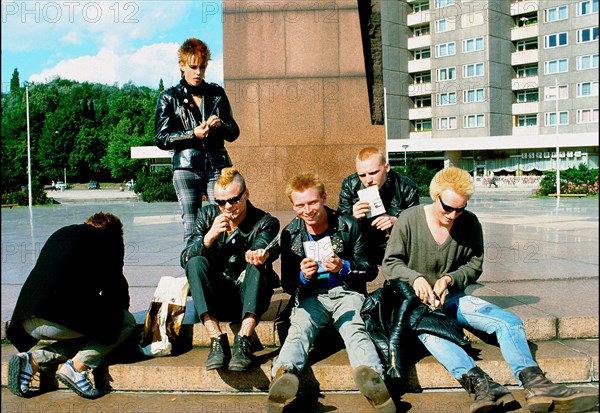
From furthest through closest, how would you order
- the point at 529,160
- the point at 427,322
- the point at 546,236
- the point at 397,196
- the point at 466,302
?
the point at 529,160
the point at 546,236
the point at 397,196
the point at 466,302
the point at 427,322

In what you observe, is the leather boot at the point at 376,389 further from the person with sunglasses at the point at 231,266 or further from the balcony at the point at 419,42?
the balcony at the point at 419,42

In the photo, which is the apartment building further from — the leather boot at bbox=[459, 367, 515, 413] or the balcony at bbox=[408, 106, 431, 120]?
the leather boot at bbox=[459, 367, 515, 413]

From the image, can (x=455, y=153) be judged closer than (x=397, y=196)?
No

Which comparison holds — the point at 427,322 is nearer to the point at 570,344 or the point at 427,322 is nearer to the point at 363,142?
the point at 570,344

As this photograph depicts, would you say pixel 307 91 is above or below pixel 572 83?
below

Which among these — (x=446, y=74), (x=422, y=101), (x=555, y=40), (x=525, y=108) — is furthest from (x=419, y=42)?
(x=555, y=40)

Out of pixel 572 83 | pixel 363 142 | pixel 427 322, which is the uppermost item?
pixel 572 83

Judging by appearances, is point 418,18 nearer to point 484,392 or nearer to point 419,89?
point 419,89

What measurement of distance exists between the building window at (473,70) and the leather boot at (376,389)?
61.9 m

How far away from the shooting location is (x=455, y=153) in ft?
198

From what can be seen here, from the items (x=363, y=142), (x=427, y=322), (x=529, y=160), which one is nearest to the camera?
(x=427, y=322)

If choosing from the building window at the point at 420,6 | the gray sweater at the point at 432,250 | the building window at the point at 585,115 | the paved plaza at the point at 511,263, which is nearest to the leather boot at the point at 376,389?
the gray sweater at the point at 432,250

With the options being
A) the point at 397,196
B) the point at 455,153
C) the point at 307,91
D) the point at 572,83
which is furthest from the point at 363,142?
the point at 572,83

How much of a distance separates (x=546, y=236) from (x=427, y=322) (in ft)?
23.0
